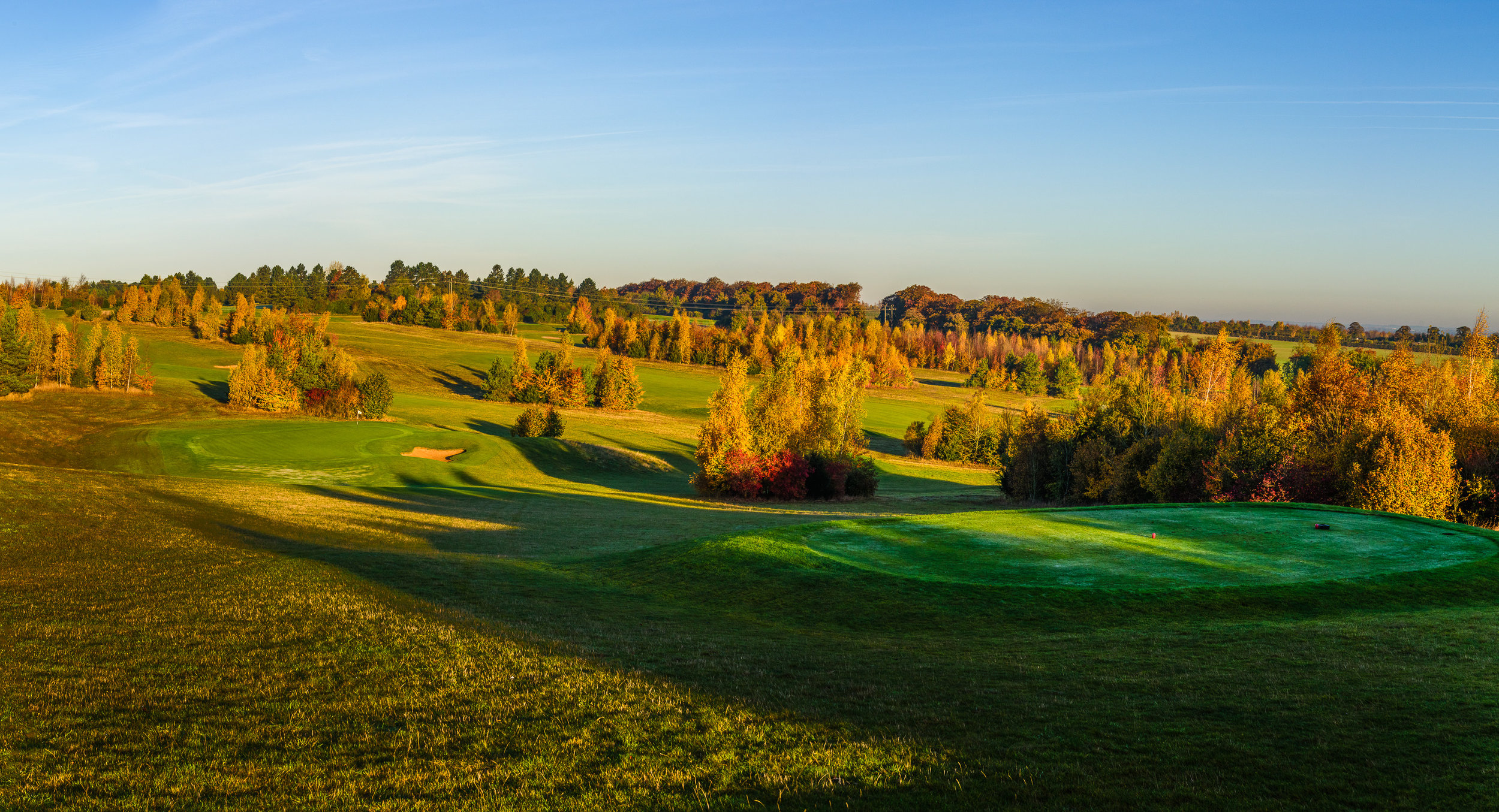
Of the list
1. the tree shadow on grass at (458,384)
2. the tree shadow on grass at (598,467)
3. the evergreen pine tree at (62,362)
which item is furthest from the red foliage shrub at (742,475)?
the evergreen pine tree at (62,362)

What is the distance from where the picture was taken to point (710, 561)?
24.3 metres

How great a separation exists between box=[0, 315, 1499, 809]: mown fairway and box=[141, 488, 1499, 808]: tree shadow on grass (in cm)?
7

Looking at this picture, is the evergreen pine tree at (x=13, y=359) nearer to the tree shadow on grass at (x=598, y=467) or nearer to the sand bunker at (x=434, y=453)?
the tree shadow on grass at (x=598, y=467)

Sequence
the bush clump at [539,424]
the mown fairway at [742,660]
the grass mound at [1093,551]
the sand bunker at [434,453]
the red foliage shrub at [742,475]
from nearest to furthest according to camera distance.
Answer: the mown fairway at [742,660]
the grass mound at [1093,551]
the red foliage shrub at [742,475]
the sand bunker at [434,453]
the bush clump at [539,424]

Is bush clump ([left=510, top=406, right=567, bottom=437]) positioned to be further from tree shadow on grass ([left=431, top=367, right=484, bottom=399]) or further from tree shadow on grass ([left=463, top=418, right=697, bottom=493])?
tree shadow on grass ([left=431, top=367, right=484, bottom=399])

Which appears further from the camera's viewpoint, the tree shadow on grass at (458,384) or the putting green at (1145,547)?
the tree shadow on grass at (458,384)

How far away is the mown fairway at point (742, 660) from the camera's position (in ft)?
27.8

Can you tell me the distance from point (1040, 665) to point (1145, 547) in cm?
1368

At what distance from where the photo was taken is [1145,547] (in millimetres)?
25406

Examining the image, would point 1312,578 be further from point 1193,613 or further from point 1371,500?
point 1371,500

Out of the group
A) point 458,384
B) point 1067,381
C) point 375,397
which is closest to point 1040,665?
point 375,397

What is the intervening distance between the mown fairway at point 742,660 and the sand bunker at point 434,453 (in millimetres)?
30911

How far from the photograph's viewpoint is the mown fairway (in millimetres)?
8484

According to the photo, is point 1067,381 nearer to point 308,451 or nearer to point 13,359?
point 308,451
